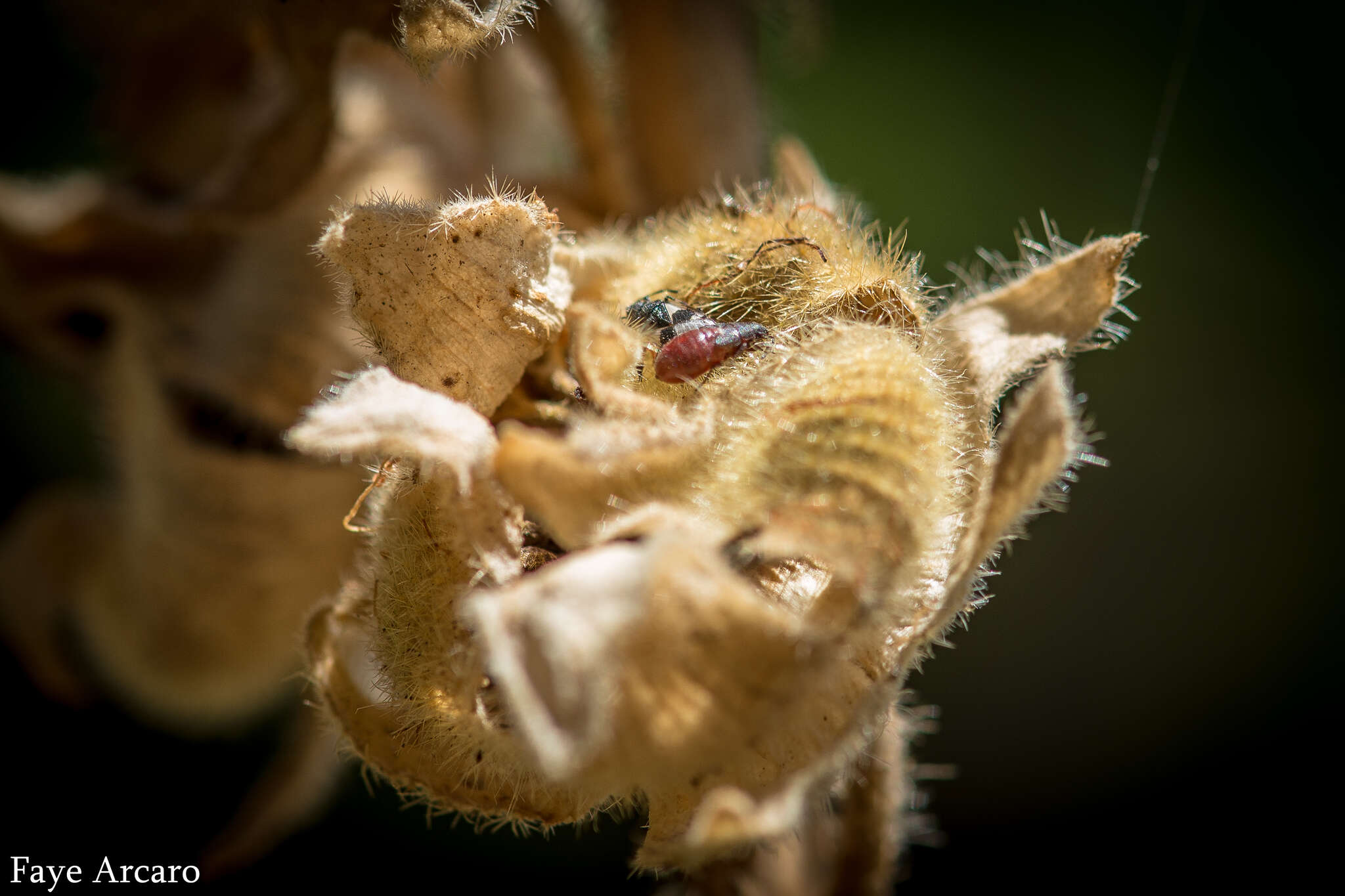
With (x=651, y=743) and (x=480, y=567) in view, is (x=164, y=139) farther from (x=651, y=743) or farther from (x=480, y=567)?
(x=651, y=743)

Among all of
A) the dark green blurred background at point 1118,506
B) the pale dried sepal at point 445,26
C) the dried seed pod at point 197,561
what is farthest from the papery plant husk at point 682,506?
the dark green blurred background at point 1118,506

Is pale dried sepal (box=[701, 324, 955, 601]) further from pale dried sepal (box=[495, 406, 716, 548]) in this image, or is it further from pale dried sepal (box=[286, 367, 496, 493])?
pale dried sepal (box=[286, 367, 496, 493])

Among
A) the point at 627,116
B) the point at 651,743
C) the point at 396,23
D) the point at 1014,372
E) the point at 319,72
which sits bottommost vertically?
the point at 651,743

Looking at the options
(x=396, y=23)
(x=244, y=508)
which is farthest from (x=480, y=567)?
(x=244, y=508)

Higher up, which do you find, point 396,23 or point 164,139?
point 164,139

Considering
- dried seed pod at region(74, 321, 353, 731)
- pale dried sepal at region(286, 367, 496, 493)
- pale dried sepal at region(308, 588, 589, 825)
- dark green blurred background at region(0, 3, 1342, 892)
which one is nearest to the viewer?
pale dried sepal at region(286, 367, 496, 493)

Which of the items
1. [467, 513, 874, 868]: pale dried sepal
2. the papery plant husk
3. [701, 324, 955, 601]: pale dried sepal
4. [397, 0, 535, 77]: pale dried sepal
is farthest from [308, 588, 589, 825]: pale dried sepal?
[397, 0, 535, 77]: pale dried sepal
